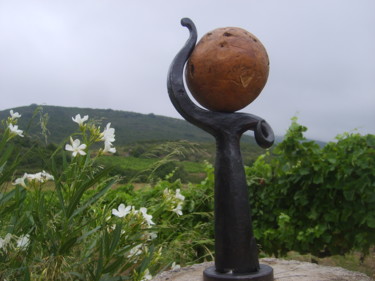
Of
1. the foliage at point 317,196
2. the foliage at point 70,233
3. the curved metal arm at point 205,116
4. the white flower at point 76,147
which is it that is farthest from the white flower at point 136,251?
the foliage at point 317,196

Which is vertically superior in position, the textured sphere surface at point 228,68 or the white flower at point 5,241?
the textured sphere surface at point 228,68

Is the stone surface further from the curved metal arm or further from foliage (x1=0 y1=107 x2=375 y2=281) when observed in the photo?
the curved metal arm

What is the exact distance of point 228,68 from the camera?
7.84 ft

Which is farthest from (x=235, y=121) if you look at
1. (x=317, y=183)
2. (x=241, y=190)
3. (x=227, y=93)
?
(x=317, y=183)

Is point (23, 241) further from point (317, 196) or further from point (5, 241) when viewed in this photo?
point (317, 196)

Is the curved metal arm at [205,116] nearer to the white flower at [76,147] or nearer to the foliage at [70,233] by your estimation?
the foliage at [70,233]

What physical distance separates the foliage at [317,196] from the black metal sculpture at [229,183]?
158cm

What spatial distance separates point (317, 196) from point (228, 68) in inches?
84.3

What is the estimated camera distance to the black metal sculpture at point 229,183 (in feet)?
7.87

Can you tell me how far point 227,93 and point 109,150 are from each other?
2.48 ft

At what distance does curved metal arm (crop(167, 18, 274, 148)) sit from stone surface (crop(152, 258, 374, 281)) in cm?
85

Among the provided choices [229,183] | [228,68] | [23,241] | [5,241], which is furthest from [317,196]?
[5,241]

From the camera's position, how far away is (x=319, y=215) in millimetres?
4066

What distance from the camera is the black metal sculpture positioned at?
240cm
